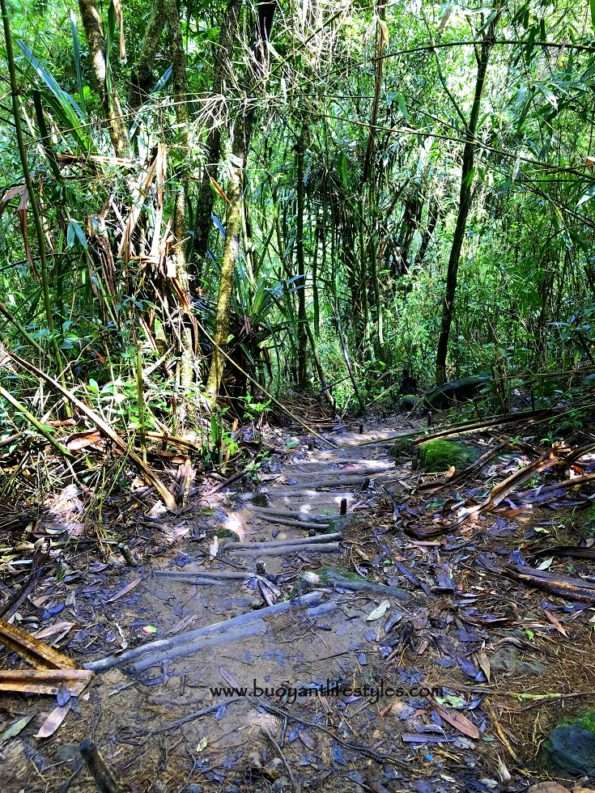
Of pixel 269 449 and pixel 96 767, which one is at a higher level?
pixel 96 767

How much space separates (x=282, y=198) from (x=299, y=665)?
543 centimetres

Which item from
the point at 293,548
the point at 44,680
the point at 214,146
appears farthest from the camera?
the point at 214,146

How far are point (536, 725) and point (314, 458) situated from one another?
2.84 metres

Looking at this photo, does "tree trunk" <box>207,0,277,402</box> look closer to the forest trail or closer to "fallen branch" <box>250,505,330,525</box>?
"fallen branch" <box>250,505,330,525</box>

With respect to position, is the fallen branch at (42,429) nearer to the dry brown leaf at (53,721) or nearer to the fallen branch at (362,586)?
the dry brown leaf at (53,721)

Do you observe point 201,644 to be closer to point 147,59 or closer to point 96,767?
point 96,767

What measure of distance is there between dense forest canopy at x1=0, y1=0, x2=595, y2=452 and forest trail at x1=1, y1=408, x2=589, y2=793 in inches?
42.2

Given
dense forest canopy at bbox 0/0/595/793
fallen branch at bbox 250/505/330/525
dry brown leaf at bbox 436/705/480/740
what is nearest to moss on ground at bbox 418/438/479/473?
dense forest canopy at bbox 0/0/595/793

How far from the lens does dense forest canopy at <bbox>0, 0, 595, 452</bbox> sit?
3.03m

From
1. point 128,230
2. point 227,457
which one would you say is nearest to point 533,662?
point 227,457

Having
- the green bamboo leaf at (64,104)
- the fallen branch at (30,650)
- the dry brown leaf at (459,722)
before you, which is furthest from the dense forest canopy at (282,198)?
the dry brown leaf at (459,722)

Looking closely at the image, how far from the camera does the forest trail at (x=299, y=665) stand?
1445 millimetres

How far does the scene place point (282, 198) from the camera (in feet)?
20.2

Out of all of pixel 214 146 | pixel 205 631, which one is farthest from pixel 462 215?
pixel 205 631
